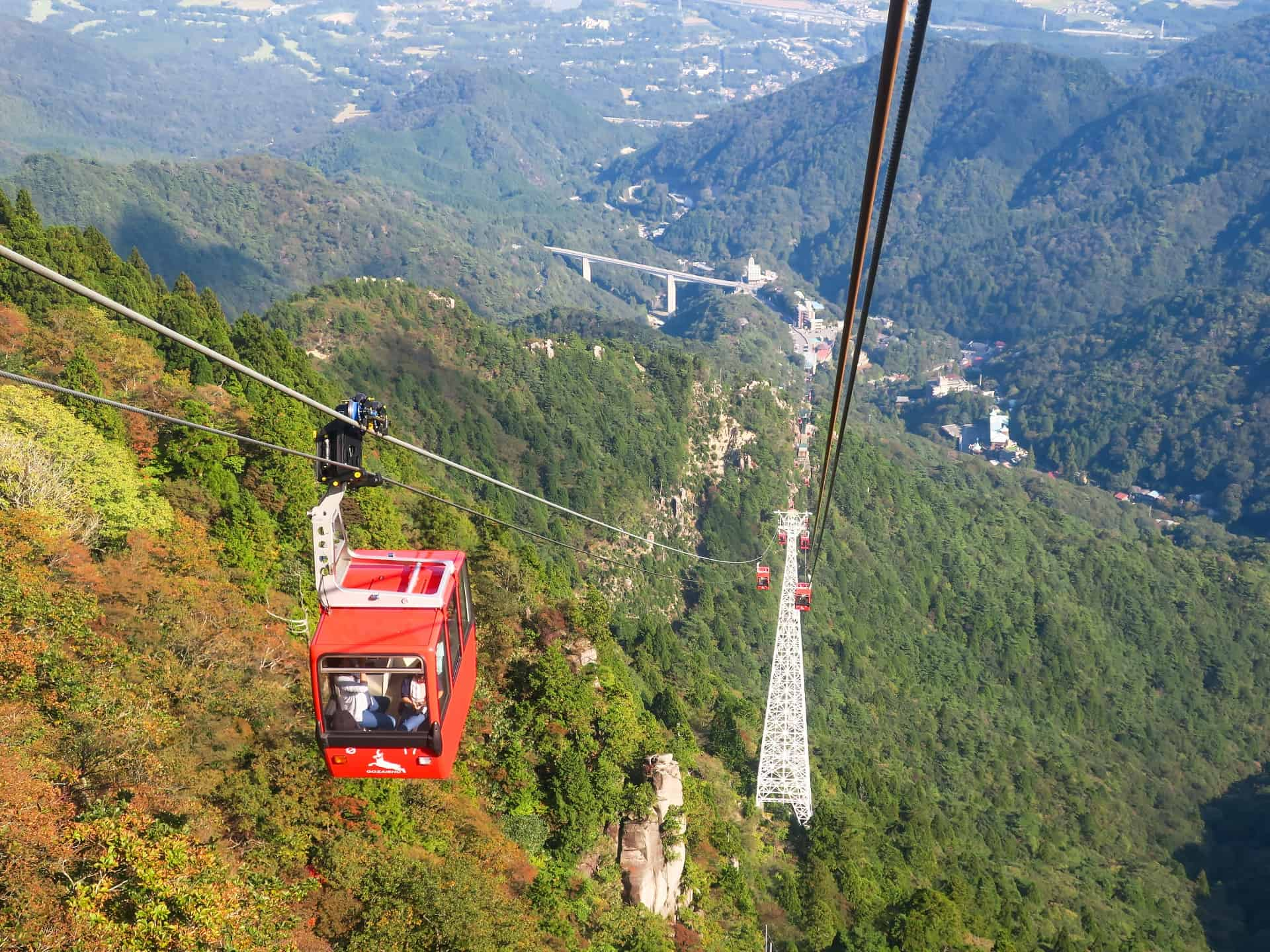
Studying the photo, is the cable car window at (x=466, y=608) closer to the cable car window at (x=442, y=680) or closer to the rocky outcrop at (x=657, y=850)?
the cable car window at (x=442, y=680)

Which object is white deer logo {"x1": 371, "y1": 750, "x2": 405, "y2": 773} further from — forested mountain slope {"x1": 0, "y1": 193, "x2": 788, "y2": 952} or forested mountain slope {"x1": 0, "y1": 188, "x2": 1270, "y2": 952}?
forested mountain slope {"x1": 0, "y1": 188, "x2": 1270, "y2": 952}

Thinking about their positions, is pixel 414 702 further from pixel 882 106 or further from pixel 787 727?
pixel 787 727

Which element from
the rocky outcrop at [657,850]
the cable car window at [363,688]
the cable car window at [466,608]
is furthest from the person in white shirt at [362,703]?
the rocky outcrop at [657,850]

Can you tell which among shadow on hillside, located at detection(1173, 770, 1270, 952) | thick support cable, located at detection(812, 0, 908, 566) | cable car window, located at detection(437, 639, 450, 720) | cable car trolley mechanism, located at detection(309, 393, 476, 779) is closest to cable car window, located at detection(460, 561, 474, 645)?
cable car trolley mechanism, located at detection(309, 393, 476, 779)

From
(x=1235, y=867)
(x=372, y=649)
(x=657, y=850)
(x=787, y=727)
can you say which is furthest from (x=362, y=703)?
(x=1235, y=867)

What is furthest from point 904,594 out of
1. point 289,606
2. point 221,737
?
point 221,737

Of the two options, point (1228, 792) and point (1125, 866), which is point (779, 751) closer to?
point (1125, 866)
